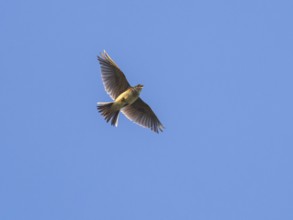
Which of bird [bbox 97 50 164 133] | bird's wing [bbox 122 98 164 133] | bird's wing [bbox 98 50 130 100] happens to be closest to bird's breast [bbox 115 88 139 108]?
bird [bbox 97 50 164 133]

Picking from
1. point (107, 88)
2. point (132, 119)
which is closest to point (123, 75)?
point (107, 88)

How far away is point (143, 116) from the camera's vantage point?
22625 millimetres

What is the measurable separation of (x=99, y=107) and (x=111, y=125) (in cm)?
71

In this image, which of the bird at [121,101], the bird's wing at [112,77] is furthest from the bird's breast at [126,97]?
the bird's wing at [112,77]

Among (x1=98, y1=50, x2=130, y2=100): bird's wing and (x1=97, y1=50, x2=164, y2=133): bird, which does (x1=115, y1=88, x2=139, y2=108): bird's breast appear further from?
(x1=98, y1=50, x2=130, y2=100): bird's wing

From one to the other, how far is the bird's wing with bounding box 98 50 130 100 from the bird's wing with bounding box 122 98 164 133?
114cm

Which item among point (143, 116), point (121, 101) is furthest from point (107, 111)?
point (143, 116)

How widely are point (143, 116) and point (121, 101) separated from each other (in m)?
2.22

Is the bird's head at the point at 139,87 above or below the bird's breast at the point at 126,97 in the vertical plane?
above

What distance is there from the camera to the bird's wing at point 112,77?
68.8 ft

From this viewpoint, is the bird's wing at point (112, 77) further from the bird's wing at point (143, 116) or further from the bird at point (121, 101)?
the bird's wing at point (143, 116)

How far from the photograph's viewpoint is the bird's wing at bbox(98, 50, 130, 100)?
68.8 ft

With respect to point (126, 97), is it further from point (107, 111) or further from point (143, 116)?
point (143, 116)

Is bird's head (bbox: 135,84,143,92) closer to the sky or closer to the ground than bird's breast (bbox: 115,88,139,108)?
closer to the sky
